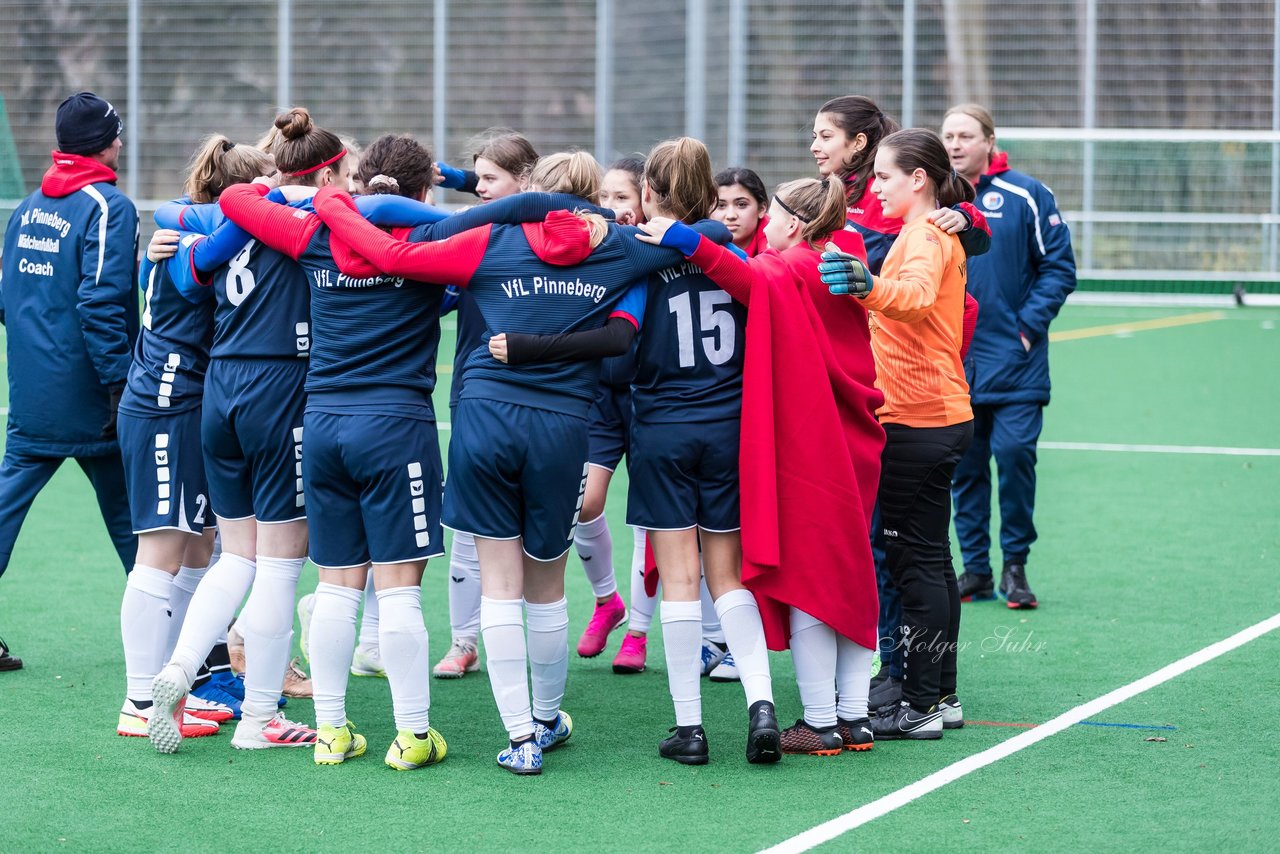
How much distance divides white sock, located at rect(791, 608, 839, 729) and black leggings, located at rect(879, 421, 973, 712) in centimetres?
32

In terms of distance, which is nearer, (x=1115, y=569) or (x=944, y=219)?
(x=944, y=219)

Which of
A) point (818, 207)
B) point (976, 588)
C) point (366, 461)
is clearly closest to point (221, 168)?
point (366, 461)

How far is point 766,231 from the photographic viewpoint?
15.9 ft

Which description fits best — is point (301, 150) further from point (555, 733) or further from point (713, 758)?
point (713, 758)

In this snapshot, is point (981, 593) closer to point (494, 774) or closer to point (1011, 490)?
point (1011, 490)

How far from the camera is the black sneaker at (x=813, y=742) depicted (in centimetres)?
480

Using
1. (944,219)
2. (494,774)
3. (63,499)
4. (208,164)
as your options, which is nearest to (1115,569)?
(944,219)

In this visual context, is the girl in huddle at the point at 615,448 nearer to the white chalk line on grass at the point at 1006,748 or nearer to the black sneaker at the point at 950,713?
the black sneaker at the point at 950,713

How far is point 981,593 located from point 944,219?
8.51 ft

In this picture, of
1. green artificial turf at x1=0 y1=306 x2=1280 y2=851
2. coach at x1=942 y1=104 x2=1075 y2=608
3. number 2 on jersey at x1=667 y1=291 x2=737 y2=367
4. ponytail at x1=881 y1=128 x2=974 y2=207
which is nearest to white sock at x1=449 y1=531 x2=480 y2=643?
green artificial turf at x1=0 y1=306 x2=1280 y2=851

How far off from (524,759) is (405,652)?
472mm

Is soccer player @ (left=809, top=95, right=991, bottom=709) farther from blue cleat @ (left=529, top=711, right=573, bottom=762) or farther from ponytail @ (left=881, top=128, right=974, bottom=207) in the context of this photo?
blue cleat @ (left=529, top=711, right=573, bottom=762)

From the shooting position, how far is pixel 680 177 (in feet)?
Result: 15.5

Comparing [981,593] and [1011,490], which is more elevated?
[1011,490]
